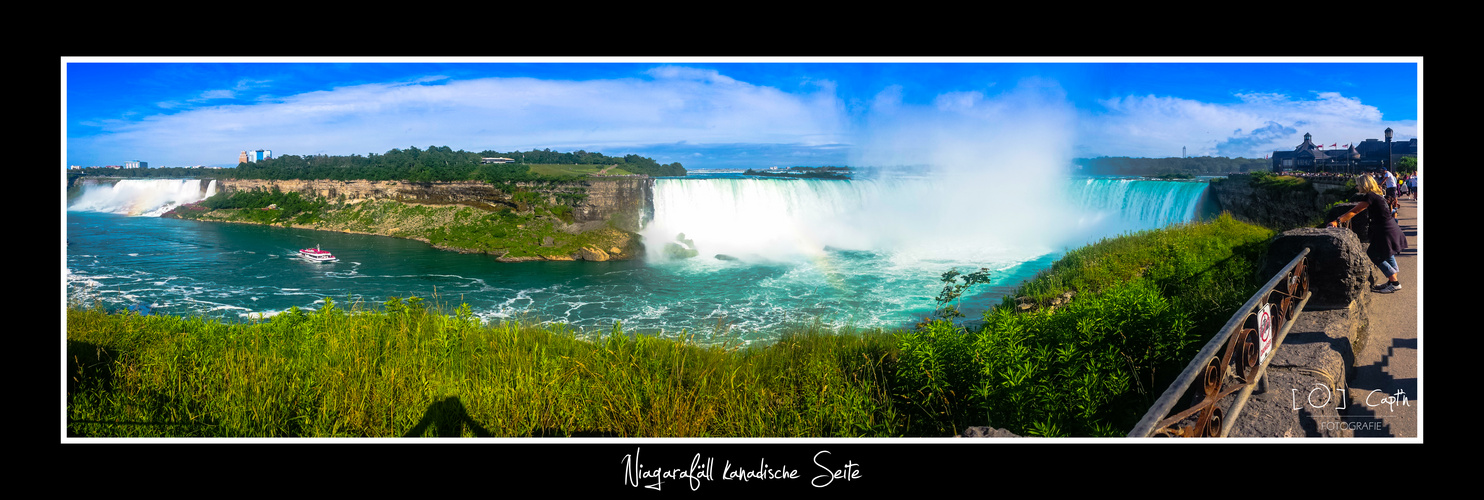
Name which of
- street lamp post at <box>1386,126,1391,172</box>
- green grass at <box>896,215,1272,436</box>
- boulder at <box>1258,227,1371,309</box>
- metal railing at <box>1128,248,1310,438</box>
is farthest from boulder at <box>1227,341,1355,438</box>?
street lamp post at <box>1386,126,1391,172</box>

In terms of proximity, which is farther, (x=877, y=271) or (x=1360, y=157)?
(x=877, y=271)

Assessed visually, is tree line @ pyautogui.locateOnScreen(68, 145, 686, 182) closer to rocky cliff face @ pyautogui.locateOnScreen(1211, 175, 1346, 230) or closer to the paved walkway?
the paved walkway

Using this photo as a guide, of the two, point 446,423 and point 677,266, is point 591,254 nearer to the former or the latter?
point 677,266

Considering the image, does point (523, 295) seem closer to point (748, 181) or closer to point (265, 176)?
point (265, 176)

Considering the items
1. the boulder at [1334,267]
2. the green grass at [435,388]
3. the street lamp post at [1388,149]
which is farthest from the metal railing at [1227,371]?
the street lamp post at [1388,149]
